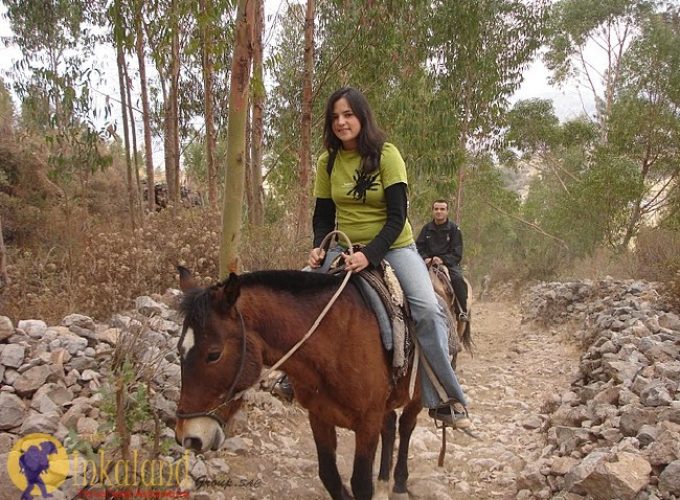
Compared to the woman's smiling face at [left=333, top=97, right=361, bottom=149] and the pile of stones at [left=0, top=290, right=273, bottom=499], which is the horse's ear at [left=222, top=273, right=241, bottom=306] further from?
the woman's smiling face at [left=333, top=97, right=361, bottom=149]

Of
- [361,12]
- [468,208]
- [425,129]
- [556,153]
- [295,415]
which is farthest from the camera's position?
[468,208]

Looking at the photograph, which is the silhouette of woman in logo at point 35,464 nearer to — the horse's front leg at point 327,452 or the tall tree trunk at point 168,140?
the horse's front leg at point 327,452

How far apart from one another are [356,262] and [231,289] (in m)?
0.87

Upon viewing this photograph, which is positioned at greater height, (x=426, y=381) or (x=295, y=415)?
(x=426, y=381)

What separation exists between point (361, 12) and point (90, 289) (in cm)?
771

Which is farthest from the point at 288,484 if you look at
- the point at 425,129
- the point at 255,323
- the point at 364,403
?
the point at 425,129

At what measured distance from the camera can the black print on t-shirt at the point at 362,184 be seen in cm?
298

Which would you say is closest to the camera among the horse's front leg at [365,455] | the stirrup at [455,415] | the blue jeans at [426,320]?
the horse's front leg at [365,455]

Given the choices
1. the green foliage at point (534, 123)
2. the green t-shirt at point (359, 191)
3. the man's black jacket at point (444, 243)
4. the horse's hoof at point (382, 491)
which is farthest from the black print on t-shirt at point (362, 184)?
the green foliage at point (534, 123)

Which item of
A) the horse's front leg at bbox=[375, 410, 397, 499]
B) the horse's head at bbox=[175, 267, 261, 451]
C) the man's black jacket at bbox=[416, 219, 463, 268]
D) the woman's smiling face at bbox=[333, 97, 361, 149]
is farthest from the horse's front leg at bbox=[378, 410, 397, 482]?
the man's black jacket at bbox=[416, 219, 463, 268]

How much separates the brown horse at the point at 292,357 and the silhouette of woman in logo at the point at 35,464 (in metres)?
1.44

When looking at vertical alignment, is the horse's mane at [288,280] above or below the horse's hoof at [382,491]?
above

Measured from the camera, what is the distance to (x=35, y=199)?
43.1 feet

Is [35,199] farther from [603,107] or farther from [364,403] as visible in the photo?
[603,107]
